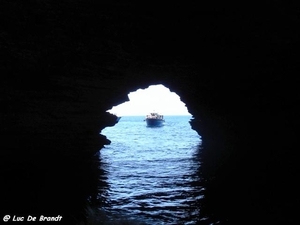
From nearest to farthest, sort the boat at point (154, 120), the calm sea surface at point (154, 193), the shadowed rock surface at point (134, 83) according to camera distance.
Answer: the calm sea surface at point (154, 193), the shadowed rock surface at point (134, 83), the boat at point (154, 120)

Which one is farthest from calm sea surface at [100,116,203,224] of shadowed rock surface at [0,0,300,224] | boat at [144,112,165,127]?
boat at [144,112,165,127]

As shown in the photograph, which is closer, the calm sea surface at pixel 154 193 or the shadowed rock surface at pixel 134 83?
the calm sea surface at pixel 154 193

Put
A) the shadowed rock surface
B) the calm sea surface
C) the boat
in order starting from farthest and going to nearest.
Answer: the boat → the shadowed rock surface → the calm sea surface

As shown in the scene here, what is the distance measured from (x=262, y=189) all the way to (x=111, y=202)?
19.7 ft

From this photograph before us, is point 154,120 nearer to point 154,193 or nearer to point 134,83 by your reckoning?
point 134,83

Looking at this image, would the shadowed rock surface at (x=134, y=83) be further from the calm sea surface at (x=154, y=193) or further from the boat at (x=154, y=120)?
the boat at (x=154, y=120)

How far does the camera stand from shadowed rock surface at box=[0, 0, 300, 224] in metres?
8.34

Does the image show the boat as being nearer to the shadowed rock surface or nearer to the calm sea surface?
the shadowed rock surface

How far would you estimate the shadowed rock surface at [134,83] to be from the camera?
8.34 m

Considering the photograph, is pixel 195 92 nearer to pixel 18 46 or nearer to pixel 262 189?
pixel 262 189

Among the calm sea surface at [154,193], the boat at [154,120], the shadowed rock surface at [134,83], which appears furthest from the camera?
the boat at [154,120]

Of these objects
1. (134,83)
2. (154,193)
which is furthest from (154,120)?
(154,193)

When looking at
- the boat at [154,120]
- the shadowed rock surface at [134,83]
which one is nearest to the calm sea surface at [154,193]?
the shadowed rock surface at [134,83]

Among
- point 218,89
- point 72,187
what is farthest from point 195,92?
point 72,187
